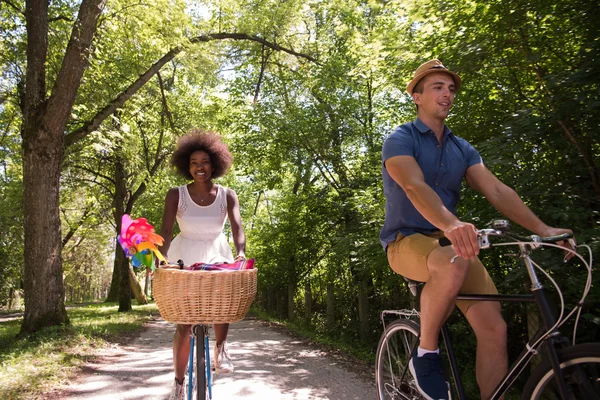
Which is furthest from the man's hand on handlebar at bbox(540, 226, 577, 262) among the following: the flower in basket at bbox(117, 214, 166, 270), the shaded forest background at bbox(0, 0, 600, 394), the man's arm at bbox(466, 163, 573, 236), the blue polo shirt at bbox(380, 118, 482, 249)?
the flower in basket at bbox(117, 214, 166, 270)

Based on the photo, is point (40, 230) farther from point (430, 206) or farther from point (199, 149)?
point (430, 206)

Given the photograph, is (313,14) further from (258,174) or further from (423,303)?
(423,303)

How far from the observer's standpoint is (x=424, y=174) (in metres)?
2.76

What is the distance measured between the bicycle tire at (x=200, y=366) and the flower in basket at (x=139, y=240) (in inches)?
26.9

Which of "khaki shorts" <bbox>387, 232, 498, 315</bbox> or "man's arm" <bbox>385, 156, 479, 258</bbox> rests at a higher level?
"man's arm" <bbox>385, 156, 479, 258</bbox>

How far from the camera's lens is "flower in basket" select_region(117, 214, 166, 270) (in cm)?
280

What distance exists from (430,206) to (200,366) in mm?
1800

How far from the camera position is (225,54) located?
1483cm

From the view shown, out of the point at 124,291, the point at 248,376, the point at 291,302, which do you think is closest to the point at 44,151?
the point at 248,376

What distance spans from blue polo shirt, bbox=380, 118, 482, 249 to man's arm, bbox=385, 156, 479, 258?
0.16 metres

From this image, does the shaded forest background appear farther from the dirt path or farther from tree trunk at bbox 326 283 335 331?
the dirt path

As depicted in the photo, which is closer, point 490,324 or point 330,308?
point 490,324

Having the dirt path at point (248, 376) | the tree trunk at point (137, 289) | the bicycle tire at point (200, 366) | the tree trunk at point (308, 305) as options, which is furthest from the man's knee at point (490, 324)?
the tree trunk at point (137, 289)

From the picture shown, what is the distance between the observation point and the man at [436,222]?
7.82 ft
